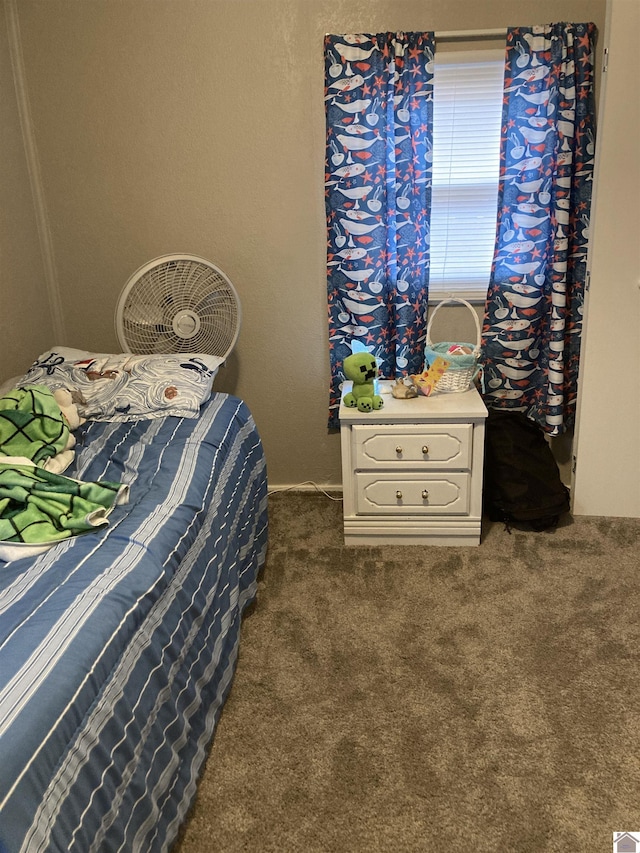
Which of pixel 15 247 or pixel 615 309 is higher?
pixel 15 247

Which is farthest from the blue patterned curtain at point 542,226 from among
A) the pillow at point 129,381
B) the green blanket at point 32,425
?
the green blanket at point 32,425

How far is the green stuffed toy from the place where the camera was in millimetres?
2492

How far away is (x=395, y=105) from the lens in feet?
8.41

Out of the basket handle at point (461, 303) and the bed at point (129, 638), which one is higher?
the basket handle at point (461, 303)

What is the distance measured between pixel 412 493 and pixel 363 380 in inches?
18.2

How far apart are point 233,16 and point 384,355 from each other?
56.1 inches

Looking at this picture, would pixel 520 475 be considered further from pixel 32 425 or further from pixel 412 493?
pixel 32 425

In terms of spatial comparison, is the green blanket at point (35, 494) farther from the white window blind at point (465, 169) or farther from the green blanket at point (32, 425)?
the white window blind at point (465, 169)

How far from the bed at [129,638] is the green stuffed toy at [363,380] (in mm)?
476

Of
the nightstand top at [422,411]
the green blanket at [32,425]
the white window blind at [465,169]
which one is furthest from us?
the white window blind at [465,169]

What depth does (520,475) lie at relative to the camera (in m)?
2.69

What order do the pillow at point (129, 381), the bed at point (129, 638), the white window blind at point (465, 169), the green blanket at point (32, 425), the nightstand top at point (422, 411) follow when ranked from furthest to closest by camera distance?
the white window blind at point (465, 169) → the nightstand top at point (422, 411) → the pillow at point (129, 381) → the green blanket at point (32, 425) → the bed at point (129, 638)

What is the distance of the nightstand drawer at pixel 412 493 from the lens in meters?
2.54

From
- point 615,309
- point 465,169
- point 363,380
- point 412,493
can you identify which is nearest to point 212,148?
point 465,169
